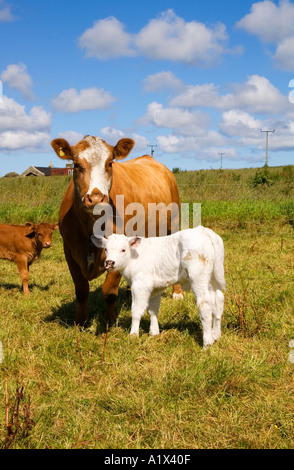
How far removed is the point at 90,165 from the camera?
160 inches

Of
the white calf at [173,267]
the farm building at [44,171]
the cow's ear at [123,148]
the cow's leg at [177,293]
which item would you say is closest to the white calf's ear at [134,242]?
the white calf at [173,267]

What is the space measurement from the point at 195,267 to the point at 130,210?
1.45 m

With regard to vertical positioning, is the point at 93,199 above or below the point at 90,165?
below

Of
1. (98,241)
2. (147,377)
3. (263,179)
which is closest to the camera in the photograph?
(147,377)

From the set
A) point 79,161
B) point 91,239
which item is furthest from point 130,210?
point 79,161

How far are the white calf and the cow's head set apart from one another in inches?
20.8

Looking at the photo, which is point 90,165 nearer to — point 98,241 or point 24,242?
point 98,241

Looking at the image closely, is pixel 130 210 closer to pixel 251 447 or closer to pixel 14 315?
pixel 14 315

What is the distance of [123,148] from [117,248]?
1187 millimetres

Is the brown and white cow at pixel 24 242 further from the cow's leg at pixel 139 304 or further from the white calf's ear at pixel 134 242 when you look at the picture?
the cow's leg at pixel 139 304

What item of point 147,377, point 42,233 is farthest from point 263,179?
point 147,377

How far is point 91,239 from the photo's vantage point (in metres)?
4.41

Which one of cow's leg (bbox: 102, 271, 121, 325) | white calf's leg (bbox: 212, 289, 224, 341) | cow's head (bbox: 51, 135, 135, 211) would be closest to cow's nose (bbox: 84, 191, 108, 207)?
cow's head (bbox: 51, 135, 135, 211)

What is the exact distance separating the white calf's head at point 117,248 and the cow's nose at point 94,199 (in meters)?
0.50
